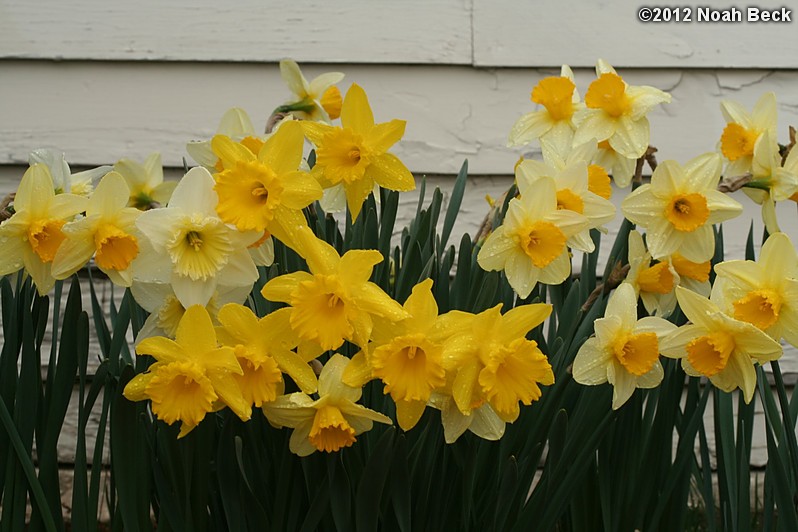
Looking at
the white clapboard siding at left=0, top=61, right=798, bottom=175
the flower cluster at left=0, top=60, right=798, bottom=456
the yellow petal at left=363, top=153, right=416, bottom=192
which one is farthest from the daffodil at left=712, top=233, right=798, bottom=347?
the white clapboard siding at left=0, top=61, right=798, bottom=175

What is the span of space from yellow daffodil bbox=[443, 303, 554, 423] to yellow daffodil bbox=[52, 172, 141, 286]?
297 millimetres

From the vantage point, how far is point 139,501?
0.87 m

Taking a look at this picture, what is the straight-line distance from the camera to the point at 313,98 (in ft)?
3.75

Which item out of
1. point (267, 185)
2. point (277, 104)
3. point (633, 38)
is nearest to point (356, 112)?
point (267, 185)

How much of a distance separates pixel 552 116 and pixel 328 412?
0.53m

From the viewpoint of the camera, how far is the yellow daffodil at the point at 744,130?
0.98 meters

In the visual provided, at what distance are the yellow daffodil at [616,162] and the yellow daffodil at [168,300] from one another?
20.2 inches

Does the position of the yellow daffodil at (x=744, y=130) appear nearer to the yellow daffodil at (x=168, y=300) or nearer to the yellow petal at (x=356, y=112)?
the yellow petal at (x=356, y=112)

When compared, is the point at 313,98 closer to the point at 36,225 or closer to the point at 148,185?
the point at 148,185

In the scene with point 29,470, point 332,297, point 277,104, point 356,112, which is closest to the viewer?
point 332,297

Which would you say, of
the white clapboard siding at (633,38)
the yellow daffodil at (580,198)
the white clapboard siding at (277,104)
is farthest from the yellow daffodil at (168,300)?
the white clapboard siding at (633,38)

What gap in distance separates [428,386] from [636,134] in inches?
19.0

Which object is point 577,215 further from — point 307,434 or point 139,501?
point 139,501

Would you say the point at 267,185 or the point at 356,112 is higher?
the point at 356,112
